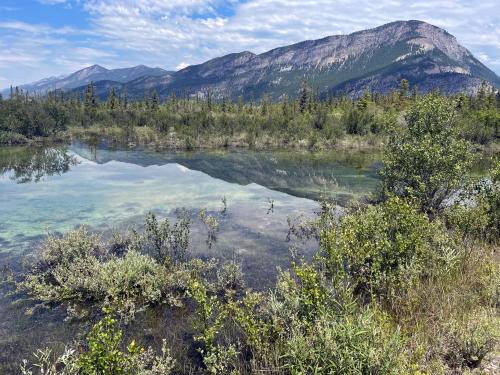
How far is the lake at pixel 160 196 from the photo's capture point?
48.0ft

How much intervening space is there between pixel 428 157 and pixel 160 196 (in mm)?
18471

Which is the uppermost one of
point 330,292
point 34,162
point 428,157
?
point 428,157

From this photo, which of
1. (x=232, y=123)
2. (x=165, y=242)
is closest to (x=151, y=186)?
(x=165, y=242)

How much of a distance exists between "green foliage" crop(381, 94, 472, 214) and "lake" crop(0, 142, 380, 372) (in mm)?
5780

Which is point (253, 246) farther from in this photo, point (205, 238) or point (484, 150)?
point (484, 150)

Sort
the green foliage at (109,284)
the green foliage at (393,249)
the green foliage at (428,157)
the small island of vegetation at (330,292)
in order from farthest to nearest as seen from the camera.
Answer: the green foliage at (428,157), the green foliage at (109,284), the green foliage at (393,249), the small island of vegetation at (330,292)

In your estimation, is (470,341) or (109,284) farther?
(109,284)

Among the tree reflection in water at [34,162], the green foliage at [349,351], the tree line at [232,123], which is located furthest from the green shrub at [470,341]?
the tree line at [232,123]

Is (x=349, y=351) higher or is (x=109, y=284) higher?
(x=349, y=351)

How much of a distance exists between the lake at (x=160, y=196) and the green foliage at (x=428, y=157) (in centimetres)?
578

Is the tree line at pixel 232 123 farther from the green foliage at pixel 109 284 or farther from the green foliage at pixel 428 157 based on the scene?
the green foliage at pixel 109 284

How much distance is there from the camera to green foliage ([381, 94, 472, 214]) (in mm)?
17828

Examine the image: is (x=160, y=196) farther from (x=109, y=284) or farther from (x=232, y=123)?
(x=232, y=123)

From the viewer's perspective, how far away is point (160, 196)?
27859mm
